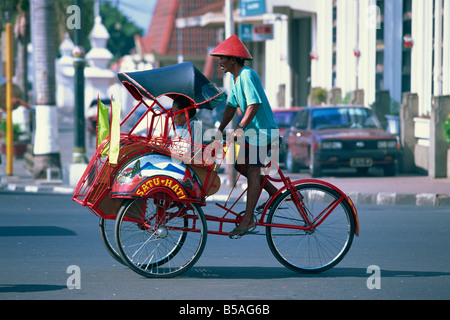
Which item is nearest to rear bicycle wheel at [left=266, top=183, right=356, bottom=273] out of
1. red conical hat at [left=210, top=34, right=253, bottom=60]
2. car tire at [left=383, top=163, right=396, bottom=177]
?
red conical hat at [left=210, top=34, right=253, bottom=60]

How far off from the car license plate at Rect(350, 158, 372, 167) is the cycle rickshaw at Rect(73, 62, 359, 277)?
10.2 m

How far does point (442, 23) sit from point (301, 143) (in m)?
4.07

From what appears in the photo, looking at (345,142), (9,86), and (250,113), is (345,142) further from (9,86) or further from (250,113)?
(250,113)

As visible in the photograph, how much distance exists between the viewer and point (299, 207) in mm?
7805

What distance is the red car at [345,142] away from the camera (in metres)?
18.0

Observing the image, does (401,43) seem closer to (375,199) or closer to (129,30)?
(375,199)

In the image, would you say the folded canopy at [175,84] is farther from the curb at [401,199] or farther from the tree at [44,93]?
the tree at [44,93]

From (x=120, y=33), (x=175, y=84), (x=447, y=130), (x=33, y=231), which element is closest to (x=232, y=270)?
(x=175, y=84)

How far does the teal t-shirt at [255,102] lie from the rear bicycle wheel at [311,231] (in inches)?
22.3

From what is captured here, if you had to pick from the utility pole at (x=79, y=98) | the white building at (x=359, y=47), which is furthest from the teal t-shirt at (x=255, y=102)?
the white building at (x=359, y=47)

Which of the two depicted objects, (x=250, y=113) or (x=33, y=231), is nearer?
(x=250, y=113)

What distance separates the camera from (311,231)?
312 inches

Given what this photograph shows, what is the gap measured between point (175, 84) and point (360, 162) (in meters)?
11.0

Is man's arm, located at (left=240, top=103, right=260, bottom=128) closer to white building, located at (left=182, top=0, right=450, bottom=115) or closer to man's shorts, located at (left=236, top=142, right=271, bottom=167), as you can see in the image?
man's shorts, located at (left=236, top=142, right=271, bottom=167)
